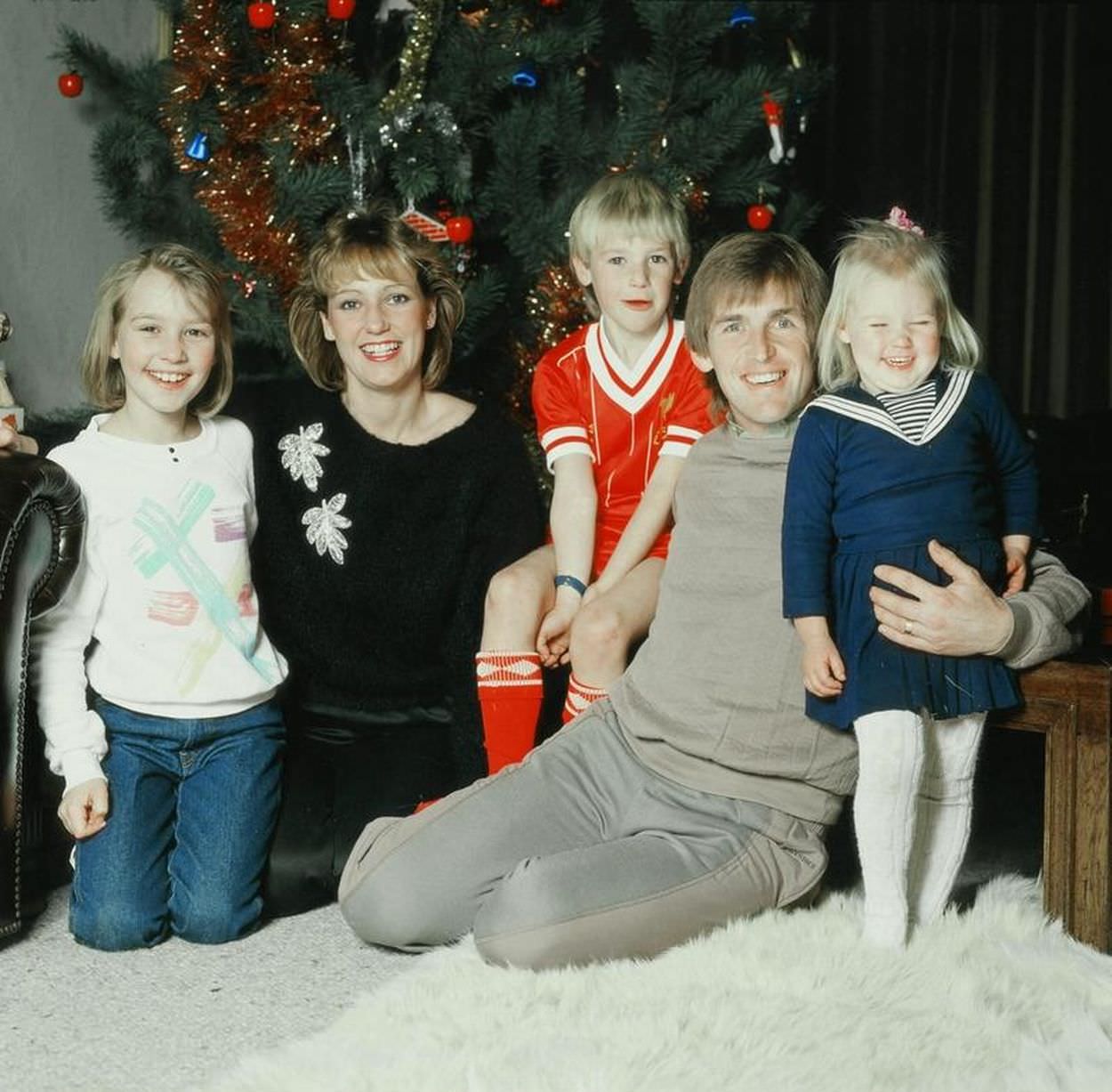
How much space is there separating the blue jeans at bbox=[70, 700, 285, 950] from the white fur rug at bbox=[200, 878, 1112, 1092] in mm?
405

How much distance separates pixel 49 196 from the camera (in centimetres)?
362

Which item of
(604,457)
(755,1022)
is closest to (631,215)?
(604,457)

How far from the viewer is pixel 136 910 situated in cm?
212

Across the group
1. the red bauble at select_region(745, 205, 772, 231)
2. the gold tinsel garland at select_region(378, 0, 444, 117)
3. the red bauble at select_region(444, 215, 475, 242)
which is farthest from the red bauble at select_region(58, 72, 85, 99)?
the red bauble at select_region(745, 205, 772, 231)

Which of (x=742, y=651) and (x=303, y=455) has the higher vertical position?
(x=303, y=455)

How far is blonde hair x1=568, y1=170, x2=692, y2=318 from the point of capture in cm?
244

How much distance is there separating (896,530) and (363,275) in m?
1.01

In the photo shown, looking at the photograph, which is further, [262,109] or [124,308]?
[262,109]

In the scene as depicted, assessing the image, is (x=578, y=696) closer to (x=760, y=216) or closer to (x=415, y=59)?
(x=760, y=216)

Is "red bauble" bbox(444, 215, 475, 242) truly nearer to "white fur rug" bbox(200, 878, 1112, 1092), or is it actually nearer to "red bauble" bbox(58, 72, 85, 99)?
"red bauble" bbox(58, 72, 85, 99)

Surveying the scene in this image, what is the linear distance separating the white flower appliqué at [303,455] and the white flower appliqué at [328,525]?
0.12 ft

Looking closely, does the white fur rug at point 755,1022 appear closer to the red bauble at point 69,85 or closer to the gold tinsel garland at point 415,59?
the gold tinsel garland at point 415,59

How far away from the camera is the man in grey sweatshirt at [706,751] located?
1.88 meters

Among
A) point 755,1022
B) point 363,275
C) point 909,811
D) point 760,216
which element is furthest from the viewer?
point 760,216
